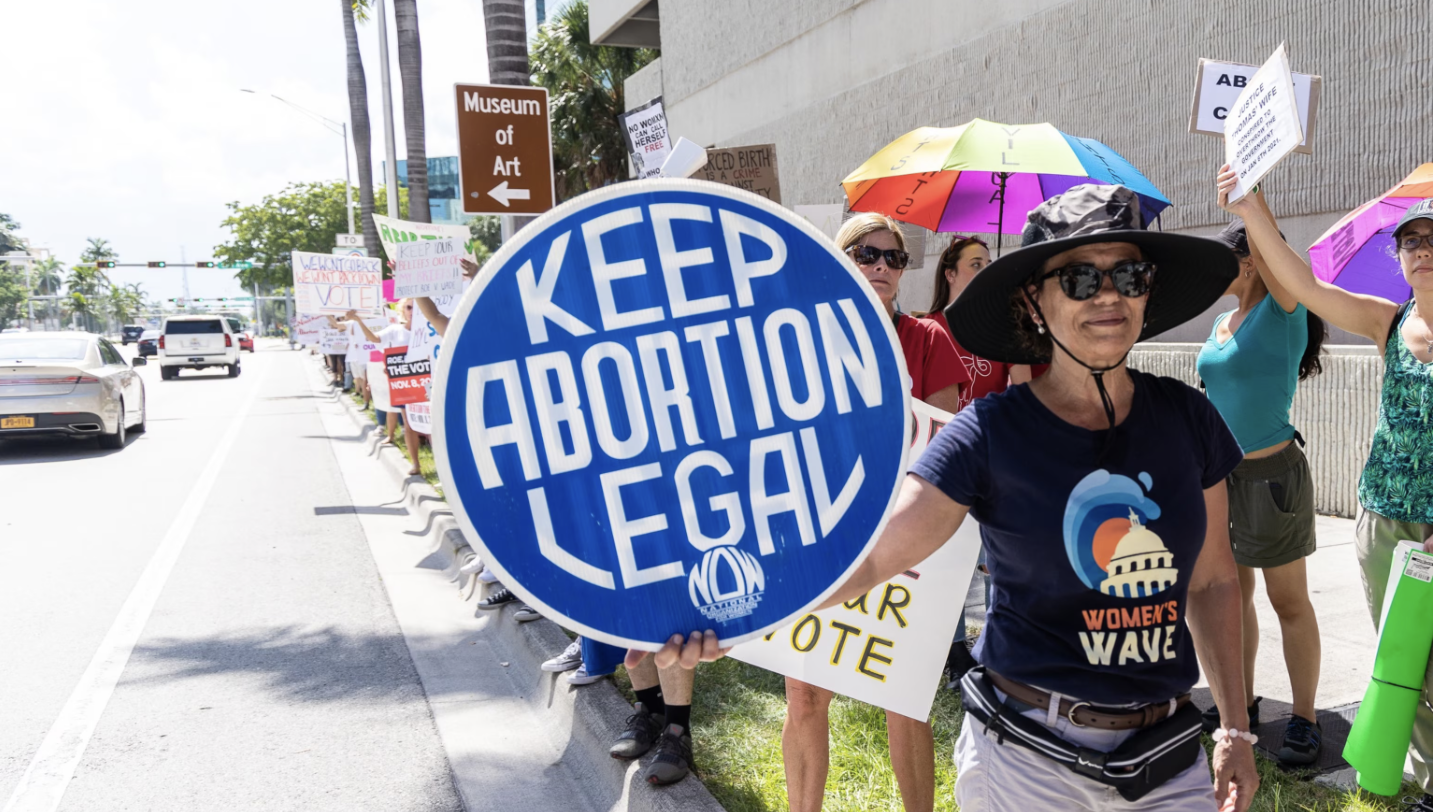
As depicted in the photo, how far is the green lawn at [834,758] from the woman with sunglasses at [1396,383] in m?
0.38

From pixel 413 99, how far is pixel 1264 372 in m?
15.4

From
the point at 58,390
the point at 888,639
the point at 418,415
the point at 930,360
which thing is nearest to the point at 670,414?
the point at 888,639

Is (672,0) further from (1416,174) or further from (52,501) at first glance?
(1416,174)

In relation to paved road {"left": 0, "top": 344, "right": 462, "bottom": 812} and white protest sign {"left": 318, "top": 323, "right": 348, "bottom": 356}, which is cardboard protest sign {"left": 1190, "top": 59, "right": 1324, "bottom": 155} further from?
white protest sign {"left": 318, "top": 323, "right": 348, "bottom": 356}

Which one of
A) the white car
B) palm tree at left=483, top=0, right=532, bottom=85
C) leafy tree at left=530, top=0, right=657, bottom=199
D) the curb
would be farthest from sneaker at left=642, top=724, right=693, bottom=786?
the white car

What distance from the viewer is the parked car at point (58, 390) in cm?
1379

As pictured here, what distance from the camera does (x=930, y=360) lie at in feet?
10.9

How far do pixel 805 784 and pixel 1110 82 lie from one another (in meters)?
8.03

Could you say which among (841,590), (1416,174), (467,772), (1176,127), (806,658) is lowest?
(467,772)

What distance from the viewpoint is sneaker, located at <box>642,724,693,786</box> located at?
11.7 feet

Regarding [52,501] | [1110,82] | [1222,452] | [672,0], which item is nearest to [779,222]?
[1222,452]

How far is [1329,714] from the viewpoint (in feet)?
13.1

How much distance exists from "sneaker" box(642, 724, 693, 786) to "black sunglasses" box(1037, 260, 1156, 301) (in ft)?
7.53

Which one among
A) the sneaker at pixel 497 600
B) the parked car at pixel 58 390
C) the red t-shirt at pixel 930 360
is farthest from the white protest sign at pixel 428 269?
the parked car at pixel 58 390
